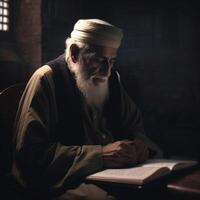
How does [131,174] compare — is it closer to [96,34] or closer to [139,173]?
[139,173]

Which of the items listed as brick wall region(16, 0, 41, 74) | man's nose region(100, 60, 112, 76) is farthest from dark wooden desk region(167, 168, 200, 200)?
brick wall region(16, 0, 41, 74)

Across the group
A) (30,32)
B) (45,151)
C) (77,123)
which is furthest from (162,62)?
(45,151)

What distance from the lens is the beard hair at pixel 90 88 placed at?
10.1 feet

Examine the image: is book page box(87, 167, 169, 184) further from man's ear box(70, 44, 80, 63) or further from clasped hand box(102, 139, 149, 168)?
man's ear box(70, 44, 80, 63)

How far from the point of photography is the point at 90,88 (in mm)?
3111

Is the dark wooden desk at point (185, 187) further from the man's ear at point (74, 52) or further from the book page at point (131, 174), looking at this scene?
the man's ear at point (74, 52)

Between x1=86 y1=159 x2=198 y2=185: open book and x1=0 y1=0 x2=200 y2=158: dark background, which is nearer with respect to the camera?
x1=86 y1=159 x2=198 y2=185: open book

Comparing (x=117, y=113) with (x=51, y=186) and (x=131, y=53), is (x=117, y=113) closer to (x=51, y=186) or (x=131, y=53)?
(x=51, y=186)

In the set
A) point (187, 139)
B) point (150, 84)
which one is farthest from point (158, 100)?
point (187, 139)

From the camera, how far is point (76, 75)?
3.11 m

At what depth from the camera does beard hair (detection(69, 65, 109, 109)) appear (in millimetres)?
3074

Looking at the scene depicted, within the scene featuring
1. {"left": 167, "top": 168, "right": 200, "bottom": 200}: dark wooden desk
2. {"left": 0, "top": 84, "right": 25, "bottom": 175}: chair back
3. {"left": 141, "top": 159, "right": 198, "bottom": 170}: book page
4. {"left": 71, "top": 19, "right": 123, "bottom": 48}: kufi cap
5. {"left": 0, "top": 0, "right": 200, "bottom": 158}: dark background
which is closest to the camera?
{"left": 167, "top": 168, "right": 200, "bottom": 200}: dark wooden desk

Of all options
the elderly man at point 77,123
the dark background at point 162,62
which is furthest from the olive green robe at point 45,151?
the dark background at point 162,62

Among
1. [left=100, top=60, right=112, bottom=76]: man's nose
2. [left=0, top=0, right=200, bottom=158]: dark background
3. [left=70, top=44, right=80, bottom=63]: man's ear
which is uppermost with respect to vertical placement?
[left=70, top=44, right=80, bottom=63]: man's ear
